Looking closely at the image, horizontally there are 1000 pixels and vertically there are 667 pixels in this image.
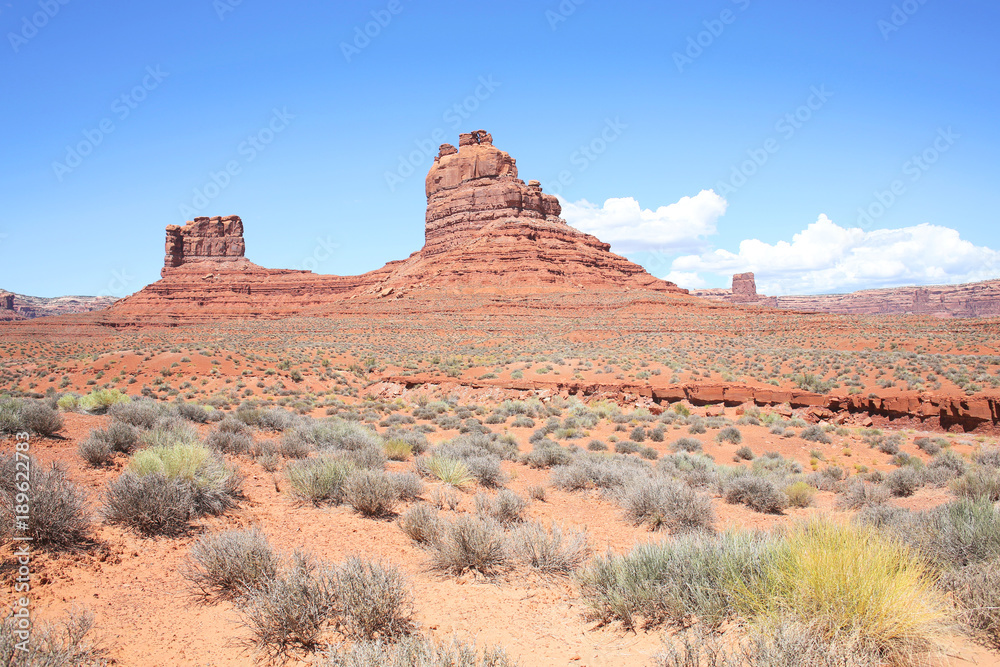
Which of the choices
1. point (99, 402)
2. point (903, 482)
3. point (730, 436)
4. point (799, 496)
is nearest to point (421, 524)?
point (799, 496)

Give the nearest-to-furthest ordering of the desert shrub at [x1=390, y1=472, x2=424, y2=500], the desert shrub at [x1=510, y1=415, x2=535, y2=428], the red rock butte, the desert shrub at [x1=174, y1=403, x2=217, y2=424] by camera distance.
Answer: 1. the desert shrub at [x1=390, y1=472, x2=424, y2=500]
2. the desert shrub at [x1=174, y1=403, x2=217, y2=424]
3. the desert shrub at [x1=510, y1=415, x2=535, y2=428]
4. the red rock butte

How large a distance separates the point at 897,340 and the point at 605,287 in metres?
37.9

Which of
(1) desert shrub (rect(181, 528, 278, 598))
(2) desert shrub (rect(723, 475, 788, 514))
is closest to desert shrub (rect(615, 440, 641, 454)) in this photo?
(2) desert shrub (rect(723, 475, 788, 514))

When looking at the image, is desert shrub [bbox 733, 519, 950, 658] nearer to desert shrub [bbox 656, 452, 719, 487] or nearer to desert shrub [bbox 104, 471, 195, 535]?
desert shrub [bbox 104, 471, 195, 535]

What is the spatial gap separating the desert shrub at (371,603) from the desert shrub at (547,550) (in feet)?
4.71

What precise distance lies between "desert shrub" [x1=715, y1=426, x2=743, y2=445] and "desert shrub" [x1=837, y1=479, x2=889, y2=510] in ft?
19.8

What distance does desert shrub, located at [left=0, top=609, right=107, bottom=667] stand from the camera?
275 cm

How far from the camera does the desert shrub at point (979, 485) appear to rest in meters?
7.15

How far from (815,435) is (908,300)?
589 ft

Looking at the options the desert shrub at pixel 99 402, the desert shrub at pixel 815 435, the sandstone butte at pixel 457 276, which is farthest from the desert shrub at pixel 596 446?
the sandstone butte at pixel 457 276

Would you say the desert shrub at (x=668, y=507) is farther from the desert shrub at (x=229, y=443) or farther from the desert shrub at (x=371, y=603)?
the desert shrub at (x=229, y=443)

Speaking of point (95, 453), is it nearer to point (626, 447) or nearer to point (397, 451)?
point (397, 451)

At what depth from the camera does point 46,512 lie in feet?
14.1

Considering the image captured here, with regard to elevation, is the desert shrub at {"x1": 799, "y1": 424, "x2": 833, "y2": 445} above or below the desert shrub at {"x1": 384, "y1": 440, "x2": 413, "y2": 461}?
Answer: below
